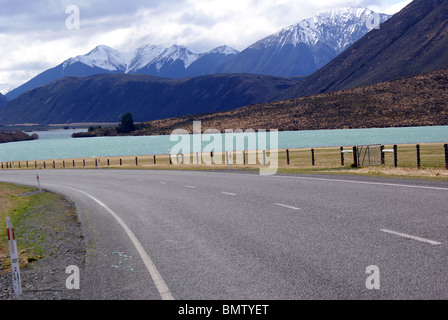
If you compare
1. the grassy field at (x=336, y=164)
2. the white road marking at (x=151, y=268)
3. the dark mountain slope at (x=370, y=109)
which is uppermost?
the dark mountain slope at (x=370, y=109)

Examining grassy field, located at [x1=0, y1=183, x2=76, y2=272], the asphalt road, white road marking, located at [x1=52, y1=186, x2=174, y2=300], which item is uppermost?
the asphalt road

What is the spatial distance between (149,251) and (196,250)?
3.08ft

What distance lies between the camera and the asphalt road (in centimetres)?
645

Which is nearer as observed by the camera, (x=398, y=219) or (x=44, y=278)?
(x=44, y=278)

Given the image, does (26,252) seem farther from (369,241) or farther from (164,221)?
(369,241)

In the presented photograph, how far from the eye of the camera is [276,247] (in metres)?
8.73

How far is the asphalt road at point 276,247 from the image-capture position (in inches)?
254

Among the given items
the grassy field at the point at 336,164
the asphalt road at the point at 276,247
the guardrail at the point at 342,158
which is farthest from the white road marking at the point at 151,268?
the guardrail at the point at 342,158

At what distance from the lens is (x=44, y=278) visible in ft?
26.8

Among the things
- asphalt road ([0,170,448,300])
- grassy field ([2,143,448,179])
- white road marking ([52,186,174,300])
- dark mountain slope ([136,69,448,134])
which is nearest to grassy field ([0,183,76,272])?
asphalt road ([0,170,448,300])

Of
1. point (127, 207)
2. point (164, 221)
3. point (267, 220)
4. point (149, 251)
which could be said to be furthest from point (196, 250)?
point (127, 207)

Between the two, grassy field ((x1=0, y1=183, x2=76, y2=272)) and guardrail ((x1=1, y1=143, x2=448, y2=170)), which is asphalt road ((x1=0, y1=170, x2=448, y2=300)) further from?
guardrail ((x1=1, y1=143, x2=448, y2=170))

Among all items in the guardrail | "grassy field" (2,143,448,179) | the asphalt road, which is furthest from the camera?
the guardrail

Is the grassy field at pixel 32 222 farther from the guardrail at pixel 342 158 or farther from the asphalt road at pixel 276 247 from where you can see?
the guardrail at pixel 342 158
